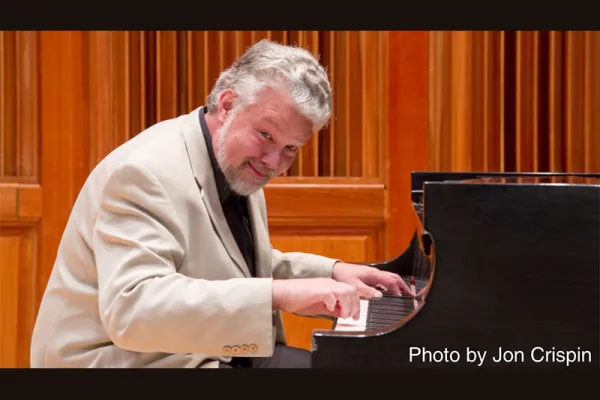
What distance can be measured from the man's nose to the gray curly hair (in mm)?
114

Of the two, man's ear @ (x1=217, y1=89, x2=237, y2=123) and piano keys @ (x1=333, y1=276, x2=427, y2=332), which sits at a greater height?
man's ear @ (x1=217, y1=89, x2=237, y2=123)

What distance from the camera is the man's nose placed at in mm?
→ 1814

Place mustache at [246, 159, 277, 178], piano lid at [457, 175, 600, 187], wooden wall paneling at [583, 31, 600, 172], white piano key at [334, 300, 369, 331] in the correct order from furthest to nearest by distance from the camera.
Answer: wooden wall paneling at [583, 31, 600, 172]
mustache at [246, 159, 277, 178]
white piano key at [334, 300, 369, 331]
piano lid at [457, 175, 600, 187]

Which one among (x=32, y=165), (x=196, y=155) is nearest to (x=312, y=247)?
(x=32, y=165)

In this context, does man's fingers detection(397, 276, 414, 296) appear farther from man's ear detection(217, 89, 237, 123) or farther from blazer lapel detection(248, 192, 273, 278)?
man's ear detection(217, 89, 237, 123)

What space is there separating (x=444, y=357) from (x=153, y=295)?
61 cm

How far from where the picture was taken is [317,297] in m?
1.54

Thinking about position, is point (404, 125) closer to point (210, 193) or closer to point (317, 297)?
point (210, 193)

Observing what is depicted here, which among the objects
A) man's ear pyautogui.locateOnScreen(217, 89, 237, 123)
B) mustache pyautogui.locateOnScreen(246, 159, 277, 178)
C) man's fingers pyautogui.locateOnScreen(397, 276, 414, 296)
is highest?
man's ear pyautogui.locateOnScreen(217, 89, 237, 123)

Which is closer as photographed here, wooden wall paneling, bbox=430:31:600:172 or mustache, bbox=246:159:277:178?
mustache, bbox=246:159:277:178

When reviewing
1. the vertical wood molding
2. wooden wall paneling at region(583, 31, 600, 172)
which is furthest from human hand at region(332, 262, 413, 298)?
wooden wall paneling at region(583, 31, 600, 172)

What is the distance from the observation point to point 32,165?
11.6ft

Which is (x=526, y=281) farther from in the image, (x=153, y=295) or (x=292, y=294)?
(x=153, y=295)

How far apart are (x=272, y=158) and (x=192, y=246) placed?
11.3 inches
